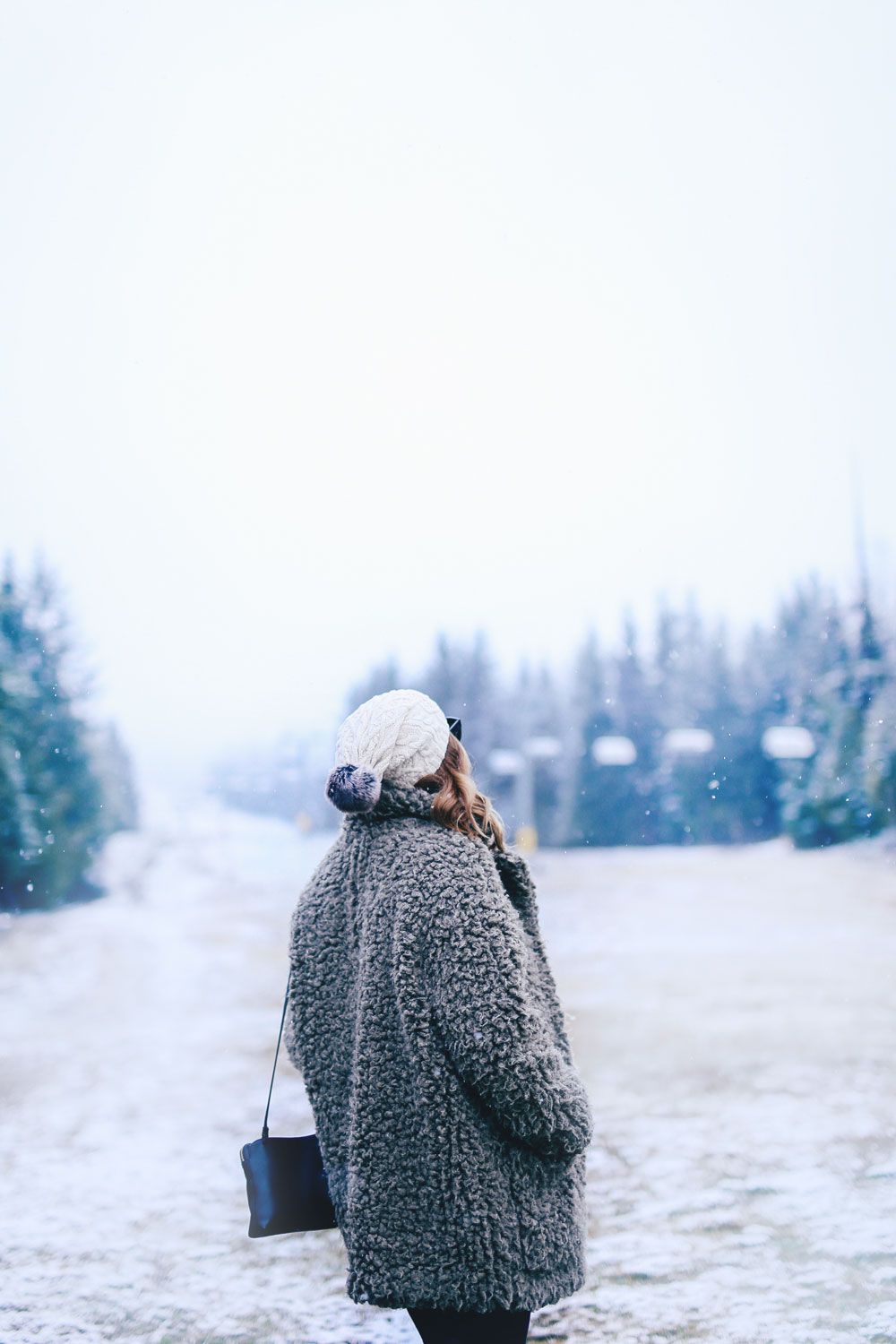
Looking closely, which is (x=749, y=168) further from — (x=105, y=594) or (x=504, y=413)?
(x=105, y=594)

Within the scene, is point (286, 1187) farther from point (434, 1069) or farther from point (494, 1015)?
point (494, 1015)

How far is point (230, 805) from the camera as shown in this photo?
4461 millimetres

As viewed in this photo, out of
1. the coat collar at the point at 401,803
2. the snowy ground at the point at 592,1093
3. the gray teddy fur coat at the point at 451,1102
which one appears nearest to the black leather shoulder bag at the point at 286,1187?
the gray teddy fur coat at the point at 451,1102

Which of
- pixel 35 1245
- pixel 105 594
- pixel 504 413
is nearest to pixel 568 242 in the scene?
pixel 504 413

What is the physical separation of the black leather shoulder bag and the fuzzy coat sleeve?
30cm

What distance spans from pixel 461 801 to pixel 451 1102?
1.22 ft

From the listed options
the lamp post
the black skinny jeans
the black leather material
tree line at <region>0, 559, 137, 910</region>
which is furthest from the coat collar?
the lamp post

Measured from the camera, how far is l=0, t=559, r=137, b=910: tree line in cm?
428

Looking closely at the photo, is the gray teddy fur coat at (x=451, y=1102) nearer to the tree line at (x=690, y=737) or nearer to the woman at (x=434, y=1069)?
the woman at (x=434, y=1069)

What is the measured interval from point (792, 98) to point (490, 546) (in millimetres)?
2185

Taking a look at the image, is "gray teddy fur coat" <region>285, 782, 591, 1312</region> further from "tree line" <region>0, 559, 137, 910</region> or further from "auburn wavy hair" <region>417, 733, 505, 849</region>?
"tree line" <region>0, 559, 137, 910</region>

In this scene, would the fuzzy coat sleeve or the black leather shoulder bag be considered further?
the black leather shoulder bag

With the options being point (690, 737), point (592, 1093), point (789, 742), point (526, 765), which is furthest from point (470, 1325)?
point (789, 742)

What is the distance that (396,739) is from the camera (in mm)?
1279
